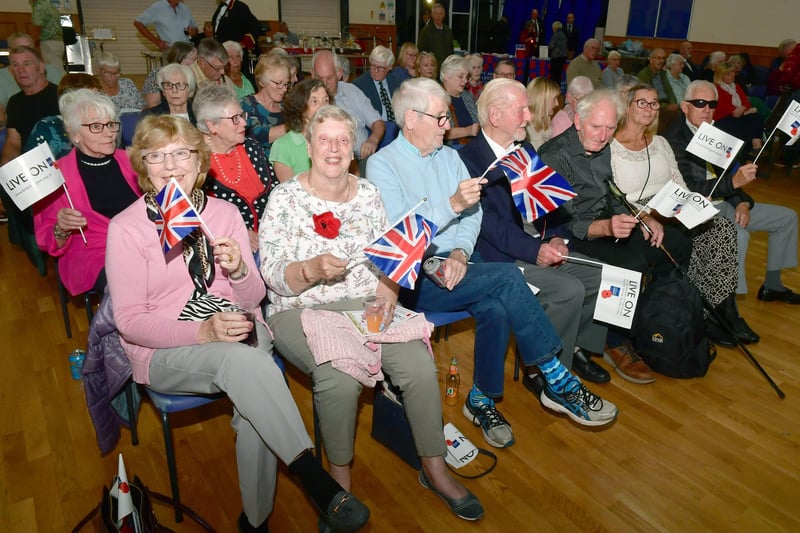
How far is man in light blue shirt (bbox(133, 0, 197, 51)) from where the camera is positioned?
7.18 metres

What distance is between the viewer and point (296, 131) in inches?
132

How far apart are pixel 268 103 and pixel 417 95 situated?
185cm

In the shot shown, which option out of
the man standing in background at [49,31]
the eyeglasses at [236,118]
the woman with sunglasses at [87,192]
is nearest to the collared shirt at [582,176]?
the eyeglasses at [236,118]

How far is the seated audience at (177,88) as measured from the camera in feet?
12.3

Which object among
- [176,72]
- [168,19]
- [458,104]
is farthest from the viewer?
[168,19]

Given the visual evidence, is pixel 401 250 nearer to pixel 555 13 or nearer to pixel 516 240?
pixel 516 240

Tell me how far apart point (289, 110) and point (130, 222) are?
1697 mm

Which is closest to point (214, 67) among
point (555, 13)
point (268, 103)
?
point (268, 103)

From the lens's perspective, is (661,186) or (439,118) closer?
(439,118)

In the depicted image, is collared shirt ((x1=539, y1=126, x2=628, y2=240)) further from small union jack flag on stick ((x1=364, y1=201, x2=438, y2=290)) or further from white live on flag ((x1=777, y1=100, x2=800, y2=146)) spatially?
small union jack flag on stick ((x1=364, y1=201, x2=438, y2=290))

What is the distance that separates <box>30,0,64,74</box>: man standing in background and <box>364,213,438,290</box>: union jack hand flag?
7980mm

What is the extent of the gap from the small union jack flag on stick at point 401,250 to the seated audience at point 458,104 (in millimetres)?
3090

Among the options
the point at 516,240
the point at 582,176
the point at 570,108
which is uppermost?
the point at 570,108

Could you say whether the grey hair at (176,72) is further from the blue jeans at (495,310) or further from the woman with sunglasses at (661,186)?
the woman with sunglasses at (661,186)
